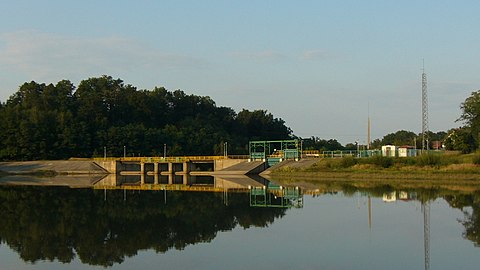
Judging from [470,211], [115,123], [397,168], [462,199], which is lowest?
[470,211]

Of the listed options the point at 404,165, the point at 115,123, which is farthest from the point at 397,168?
the point at 115,123

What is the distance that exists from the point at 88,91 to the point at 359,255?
11117cm

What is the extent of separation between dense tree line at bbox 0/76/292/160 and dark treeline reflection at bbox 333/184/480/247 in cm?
6724

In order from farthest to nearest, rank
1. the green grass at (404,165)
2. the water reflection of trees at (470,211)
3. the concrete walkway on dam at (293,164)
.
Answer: the concrete walkway on dam at (293,164), the green grass at (404,165), the water reflection of trees at (470,211)

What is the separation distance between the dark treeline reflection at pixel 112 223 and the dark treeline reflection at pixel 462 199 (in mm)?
8435

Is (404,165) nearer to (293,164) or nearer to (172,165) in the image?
(293,164)

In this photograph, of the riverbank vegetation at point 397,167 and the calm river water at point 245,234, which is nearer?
the calm river water at point 245,234

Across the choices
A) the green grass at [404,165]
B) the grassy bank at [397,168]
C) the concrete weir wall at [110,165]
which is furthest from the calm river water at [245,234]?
the concrete weir wall at [110,165]

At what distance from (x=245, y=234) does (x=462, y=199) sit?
61.3 ft

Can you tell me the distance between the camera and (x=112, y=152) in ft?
347

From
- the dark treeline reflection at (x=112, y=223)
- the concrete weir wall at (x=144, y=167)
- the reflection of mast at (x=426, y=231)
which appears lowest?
the dark treeline reflection at (x=112, y=223)

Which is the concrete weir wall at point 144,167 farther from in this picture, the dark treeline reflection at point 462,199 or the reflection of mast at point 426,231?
the reflection of mast at point 426,231

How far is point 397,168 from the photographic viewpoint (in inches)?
2382

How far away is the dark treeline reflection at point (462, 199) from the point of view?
75.5 ft
